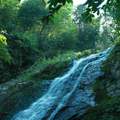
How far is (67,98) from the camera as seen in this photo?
48.4 ft

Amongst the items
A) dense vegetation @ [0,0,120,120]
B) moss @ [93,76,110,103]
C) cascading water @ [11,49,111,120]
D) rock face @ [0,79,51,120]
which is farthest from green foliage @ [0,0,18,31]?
moss @ [93,76,110,103]

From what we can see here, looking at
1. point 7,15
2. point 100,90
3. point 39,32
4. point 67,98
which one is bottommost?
point 67,98

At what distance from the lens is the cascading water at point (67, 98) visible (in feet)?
43.8

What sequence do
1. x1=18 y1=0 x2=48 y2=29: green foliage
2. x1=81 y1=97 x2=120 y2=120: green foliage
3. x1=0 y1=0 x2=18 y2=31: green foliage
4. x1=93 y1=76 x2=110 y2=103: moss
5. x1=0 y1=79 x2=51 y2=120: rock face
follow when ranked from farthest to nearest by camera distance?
1. x1=18 y1=0 x2=48 y2=29: green foliage
2. x1=0 y1=0 x2=18 y2=31: green foliage
3. x1=0 y1=79 x2=51 y2=120: rock face
4. x1=93 y1=76 x2=110 y2=103: moss
5. x1=81 y1=97 x2=120 y2=120: green foliage

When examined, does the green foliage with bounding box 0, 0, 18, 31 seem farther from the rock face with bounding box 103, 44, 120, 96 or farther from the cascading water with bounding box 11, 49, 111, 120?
the rock face with bounding box 103, 44, 120, 96

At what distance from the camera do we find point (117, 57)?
1523 cm

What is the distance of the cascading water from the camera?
13.3 m

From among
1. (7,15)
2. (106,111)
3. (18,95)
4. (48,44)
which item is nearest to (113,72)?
(106,111)

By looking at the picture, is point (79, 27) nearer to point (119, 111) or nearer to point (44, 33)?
point (44, 33)

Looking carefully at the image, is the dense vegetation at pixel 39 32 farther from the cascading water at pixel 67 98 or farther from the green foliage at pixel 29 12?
the cascading water at pixel 67 98

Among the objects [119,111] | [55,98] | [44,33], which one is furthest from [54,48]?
[119,111]

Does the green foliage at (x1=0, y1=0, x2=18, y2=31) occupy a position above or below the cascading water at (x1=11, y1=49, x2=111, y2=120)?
above

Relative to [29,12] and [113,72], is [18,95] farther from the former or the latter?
[29,12]

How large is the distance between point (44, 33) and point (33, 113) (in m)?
25.3
